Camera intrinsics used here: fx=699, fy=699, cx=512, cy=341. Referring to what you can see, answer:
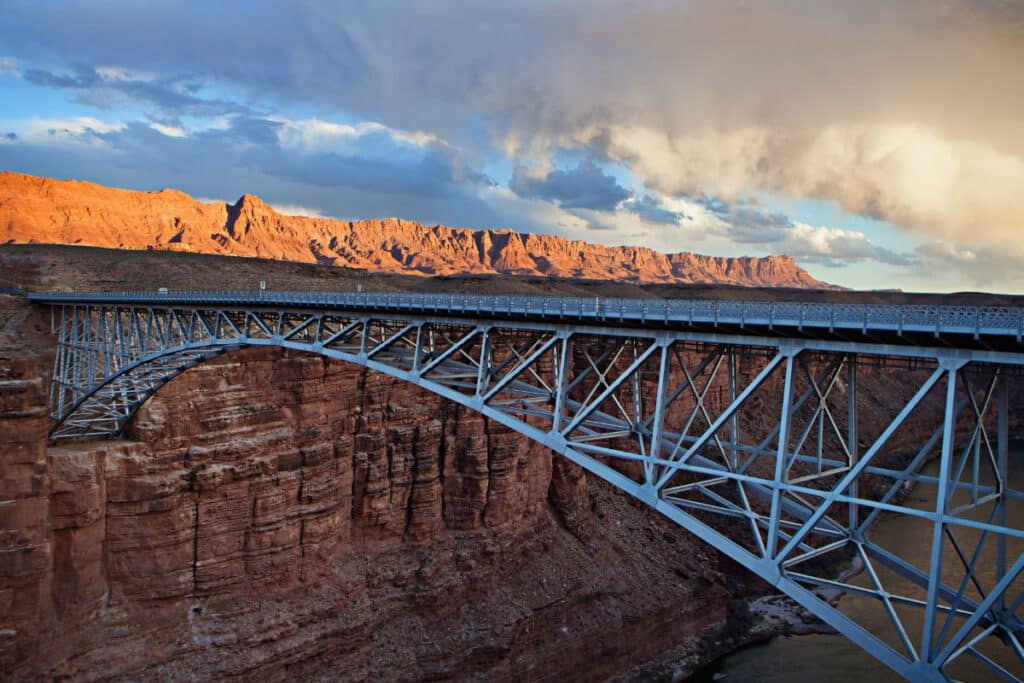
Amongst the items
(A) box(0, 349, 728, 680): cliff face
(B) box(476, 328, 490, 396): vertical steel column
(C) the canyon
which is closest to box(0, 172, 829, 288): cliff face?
(C) the canyon

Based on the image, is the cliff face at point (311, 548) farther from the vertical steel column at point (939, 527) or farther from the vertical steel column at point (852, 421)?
the vertical steel column at point (939, 527)

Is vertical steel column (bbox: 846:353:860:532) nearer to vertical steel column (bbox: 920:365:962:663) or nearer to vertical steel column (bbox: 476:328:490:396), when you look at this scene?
vertical steel column (bbox: 920:365:962:663)

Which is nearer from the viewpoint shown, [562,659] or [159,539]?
[159,539]

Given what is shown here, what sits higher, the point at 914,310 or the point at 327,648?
the point at 914,310

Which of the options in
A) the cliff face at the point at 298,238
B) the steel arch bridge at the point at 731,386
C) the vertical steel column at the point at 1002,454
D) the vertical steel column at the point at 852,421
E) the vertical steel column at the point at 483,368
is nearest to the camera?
the vertical steel column at the point at 1002,454

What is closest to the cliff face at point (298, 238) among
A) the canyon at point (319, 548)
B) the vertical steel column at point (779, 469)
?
the canyon at point (319, 548)

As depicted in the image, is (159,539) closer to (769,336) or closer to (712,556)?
(769,336)

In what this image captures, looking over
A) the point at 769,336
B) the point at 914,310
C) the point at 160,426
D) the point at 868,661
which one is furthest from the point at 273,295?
the point at 868,661
